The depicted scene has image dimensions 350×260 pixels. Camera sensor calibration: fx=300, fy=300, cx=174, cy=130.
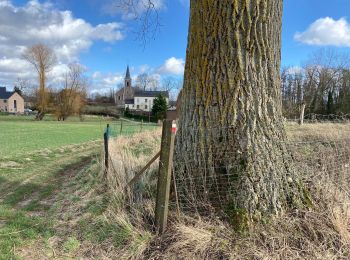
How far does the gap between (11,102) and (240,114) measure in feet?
341

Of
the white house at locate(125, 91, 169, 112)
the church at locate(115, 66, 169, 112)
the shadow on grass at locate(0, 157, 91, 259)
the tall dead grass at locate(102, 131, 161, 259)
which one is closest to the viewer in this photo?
the tall dead grass at locate(102, 131, 161, 259)

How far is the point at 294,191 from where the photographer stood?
3.46 meters

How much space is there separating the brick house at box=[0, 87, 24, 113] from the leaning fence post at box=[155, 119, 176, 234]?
102773mm

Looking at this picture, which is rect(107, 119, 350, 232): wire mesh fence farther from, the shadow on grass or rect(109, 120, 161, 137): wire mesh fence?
rect(109, 120, 161, 137): wire mesh fence

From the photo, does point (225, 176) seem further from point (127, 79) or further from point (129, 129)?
point (127, 79)

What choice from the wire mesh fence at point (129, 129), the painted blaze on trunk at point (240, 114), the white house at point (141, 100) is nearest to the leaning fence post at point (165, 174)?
the painted blaze on trunk at point (240, 114)

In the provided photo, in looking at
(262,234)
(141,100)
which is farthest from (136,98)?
(262,234)

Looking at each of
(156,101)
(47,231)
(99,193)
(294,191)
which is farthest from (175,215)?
(156,101)

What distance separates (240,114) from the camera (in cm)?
343

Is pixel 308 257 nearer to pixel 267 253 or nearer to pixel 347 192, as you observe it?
pixel 267 253

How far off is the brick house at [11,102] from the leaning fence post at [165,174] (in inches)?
4046

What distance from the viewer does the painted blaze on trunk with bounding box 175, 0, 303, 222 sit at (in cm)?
335

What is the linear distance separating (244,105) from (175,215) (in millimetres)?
1510

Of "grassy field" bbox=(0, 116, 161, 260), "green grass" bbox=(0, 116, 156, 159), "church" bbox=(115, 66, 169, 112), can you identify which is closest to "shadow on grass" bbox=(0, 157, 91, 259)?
"grassy field" bbox=(0, 116, 161, 260)
